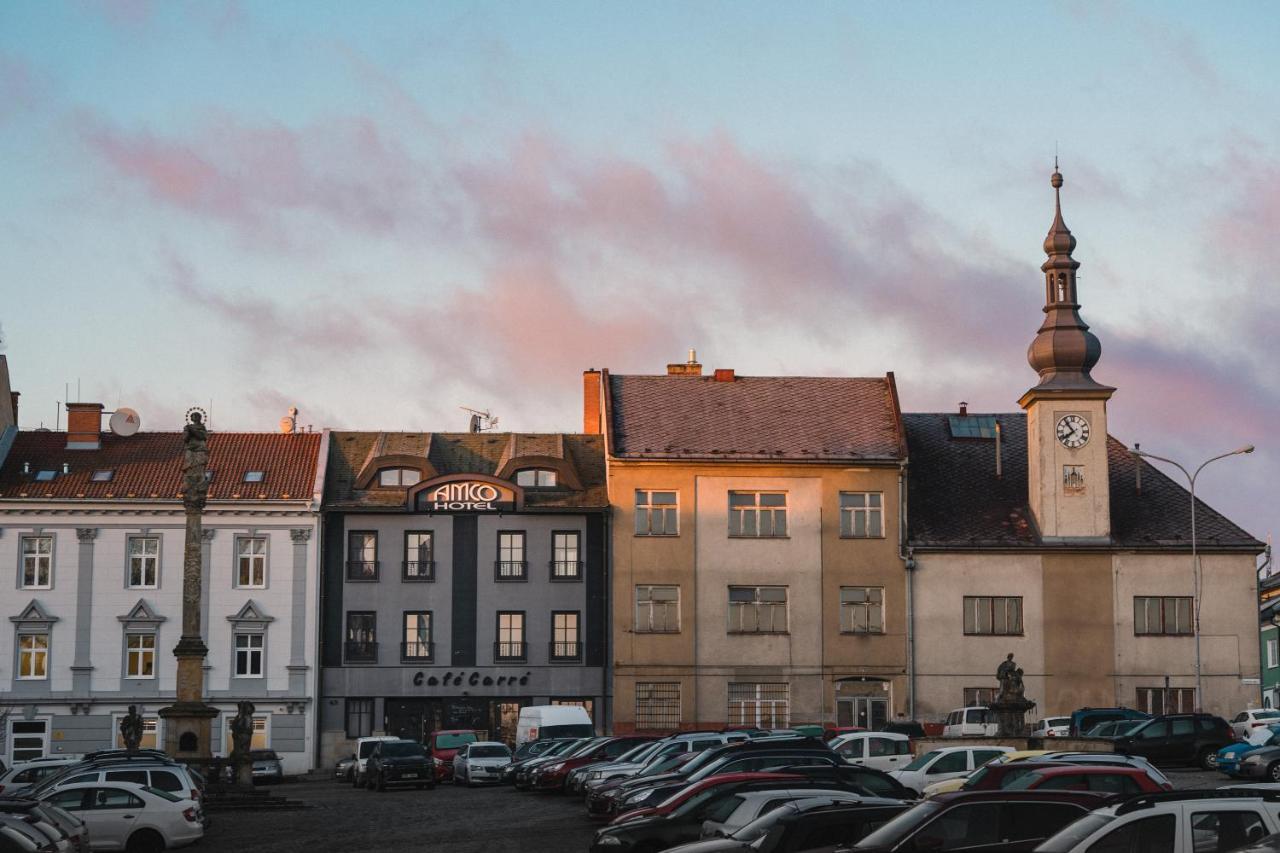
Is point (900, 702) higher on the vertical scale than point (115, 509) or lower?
lower

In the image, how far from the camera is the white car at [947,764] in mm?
37938

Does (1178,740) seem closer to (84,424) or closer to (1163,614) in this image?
(1163,614)

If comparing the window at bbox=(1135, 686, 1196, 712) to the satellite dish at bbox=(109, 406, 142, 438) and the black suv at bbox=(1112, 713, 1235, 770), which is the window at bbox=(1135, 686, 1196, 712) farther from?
the satellite dish at bbox=(109, 406, 142, 438)

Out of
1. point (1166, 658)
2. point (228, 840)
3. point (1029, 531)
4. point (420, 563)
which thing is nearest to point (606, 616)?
point (420, 563)

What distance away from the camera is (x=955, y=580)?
6562cm

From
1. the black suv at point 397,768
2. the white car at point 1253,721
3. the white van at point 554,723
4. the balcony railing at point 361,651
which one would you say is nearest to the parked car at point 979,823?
the white car at point 1253,721

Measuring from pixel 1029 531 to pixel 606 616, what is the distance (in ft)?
52.0

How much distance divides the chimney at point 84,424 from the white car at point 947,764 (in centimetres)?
4086

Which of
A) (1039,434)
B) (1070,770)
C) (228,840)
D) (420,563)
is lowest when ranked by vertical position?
(228,840)

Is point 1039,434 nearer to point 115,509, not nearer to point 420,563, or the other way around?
point 420,563

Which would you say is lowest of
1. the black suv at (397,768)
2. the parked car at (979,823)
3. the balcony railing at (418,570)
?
the black suv at (397,768)

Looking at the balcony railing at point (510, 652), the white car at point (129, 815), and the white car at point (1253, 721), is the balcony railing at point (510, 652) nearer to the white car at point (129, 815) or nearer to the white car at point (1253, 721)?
the white car at point (1253, 721)

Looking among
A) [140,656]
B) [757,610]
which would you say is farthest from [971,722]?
[140,656]

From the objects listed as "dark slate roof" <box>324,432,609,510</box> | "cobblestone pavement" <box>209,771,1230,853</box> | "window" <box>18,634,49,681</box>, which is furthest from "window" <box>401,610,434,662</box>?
"cobblestone pavement" <box>209,771,1230,853</box>
